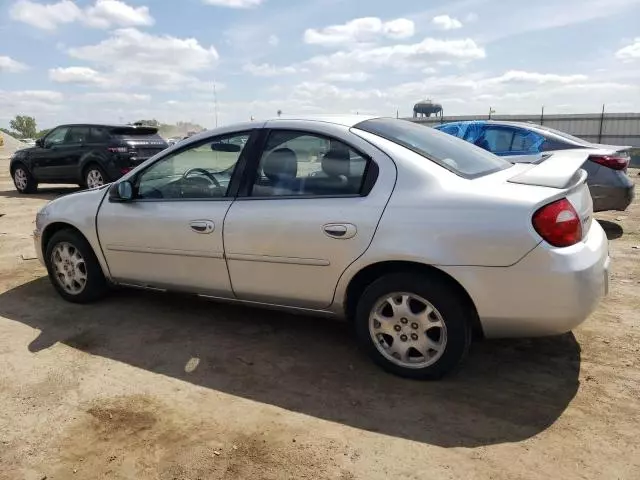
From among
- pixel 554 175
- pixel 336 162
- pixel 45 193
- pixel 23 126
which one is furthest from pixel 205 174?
pixel 23 126

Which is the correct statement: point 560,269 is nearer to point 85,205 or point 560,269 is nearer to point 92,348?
point 92,348

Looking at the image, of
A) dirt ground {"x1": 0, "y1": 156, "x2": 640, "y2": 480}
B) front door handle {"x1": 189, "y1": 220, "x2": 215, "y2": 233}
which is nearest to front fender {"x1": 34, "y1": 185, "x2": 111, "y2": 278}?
dirt ground {"x1": 0, "y1": 156, "x2": 640, "y2": 480}

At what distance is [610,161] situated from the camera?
659 centimetres

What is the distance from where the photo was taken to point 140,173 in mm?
4000

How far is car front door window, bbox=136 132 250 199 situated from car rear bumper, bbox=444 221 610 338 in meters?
1.73

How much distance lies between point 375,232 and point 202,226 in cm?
128

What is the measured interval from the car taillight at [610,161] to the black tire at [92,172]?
921 cm

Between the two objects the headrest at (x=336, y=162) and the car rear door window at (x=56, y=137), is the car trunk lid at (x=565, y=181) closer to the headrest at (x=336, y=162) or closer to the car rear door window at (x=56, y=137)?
the headrest at (x=336, y=162)

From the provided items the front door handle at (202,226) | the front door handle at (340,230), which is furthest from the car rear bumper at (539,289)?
the front door handle at (202,226)

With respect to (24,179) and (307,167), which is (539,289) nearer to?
(307,167)

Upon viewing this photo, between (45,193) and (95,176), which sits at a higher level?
(95,176)

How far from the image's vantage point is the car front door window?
143 inches

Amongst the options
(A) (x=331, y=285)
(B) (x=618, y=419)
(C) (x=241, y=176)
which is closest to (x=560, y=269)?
(B) (x=618, y=419)

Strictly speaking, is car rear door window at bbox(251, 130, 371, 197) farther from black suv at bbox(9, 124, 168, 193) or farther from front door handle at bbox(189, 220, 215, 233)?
black suv at bbox(9, 124, 168, 193)
